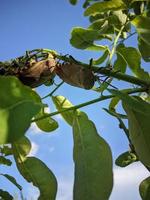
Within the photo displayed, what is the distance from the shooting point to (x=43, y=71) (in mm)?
900

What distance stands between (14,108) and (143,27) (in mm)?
435

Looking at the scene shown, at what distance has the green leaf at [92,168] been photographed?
0.89 meters

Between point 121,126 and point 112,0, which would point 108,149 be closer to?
point 121,126

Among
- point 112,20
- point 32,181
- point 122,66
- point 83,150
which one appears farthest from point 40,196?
point 112,20

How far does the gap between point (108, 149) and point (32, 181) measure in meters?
0.22

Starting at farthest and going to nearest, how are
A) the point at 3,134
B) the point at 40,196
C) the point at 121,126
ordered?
the point at 121,126
the point at 40,196
the point at 3,134

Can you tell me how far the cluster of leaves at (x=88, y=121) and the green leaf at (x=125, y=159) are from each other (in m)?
0.32

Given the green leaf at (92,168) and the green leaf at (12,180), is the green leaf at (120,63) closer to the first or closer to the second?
the green leaf at (92,168)

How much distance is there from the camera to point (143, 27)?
1.04 m

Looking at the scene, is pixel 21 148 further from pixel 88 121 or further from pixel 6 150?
pixel 6 150

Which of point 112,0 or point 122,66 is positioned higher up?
point 112,0

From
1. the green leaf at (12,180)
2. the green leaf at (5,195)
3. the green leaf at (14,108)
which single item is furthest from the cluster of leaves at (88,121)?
the green leaf at (5,195)

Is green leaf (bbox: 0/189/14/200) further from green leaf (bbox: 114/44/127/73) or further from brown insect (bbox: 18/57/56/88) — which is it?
brown insect (bbox: 18/57/56/88)

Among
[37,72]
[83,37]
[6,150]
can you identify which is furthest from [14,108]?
[6,150]
